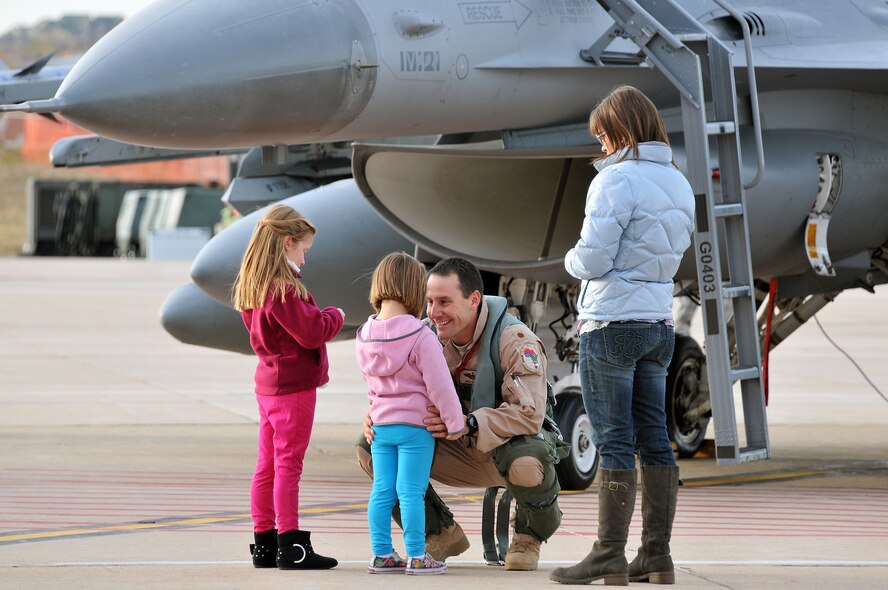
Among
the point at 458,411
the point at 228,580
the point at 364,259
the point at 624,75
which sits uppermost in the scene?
the point at 624,75

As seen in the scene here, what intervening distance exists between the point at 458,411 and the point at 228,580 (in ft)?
3.61

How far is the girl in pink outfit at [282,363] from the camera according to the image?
580cm

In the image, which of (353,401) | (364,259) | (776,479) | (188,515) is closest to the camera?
(188,515)

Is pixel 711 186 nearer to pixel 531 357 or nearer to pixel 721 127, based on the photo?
pixel 721 127

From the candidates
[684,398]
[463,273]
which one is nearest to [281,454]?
[463,273]

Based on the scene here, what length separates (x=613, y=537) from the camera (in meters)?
5.55

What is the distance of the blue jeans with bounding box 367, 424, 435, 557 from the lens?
221 inches

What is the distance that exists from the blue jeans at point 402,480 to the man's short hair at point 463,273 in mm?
618

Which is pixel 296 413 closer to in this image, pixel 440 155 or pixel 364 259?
pixel 440 155

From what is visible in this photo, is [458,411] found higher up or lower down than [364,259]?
lower down

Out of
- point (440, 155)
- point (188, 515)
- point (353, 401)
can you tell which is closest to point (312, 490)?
A: point (188, 515)

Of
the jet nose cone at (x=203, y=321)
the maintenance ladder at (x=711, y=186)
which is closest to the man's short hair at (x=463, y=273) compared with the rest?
the maintenance ladder at (x=711, y=186)

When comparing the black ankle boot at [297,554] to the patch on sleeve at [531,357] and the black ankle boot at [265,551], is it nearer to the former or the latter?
the black ankle boot at [265,551]

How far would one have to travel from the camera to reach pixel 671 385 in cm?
1051
